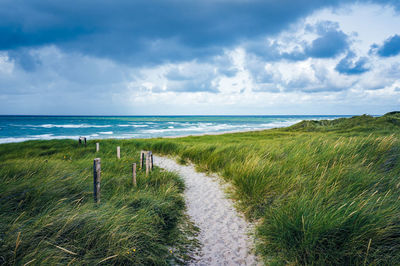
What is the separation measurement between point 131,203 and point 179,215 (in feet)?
3.99

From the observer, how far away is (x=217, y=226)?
4.73 metres

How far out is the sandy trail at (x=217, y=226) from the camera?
3562mm

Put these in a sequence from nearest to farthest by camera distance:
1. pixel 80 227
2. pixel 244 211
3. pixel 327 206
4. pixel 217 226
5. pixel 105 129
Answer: pixel 80 227 → pixel 327 206 → pixel 217 226 → pixel 244 211 → pixel 105 129

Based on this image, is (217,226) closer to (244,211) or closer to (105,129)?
(244,211)

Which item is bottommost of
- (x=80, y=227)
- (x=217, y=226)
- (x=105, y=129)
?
(x=105, y=129)

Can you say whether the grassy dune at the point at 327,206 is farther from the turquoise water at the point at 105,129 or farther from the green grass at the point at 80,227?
the turquoise water at the point at 105,129

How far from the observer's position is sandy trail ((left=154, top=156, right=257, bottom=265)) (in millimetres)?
3562

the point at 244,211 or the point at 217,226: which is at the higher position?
the point at 244,211

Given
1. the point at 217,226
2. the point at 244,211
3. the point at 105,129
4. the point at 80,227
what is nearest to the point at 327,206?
the point at 244,211

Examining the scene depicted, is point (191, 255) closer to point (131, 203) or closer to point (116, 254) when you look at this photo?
point (116, 254)

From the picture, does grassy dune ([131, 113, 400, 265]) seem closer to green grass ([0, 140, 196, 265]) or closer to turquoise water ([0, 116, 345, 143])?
green grass ([0, 140, 196, 265])

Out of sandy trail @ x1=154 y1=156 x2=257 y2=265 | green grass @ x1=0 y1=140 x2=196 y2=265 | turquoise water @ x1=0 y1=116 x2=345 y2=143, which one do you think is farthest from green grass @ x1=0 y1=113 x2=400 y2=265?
turquoise water @ x1=0 y1=116 x2=345 y2=143

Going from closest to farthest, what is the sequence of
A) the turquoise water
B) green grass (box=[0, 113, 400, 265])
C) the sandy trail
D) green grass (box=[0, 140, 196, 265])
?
green grass (box=[0, 140, 196, 265])
green grass (box=[0, 113, 400, 265])
the sandy trail
the turquoise water

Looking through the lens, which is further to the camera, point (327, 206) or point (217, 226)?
point (217, 226)
